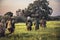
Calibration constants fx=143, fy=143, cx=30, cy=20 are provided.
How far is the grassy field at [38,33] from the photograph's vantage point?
65.9 inches

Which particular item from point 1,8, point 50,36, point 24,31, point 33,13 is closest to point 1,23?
point 1,8

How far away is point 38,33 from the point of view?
1710 millimetres

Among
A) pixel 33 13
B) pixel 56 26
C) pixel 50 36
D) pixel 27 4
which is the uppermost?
pixel 27 4

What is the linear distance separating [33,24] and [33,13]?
0.13 metres

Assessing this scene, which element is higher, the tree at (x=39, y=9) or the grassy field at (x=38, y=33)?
the tree at (x=39, y=9)

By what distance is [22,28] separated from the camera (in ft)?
5.54

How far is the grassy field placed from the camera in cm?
167

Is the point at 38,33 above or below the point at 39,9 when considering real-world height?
below

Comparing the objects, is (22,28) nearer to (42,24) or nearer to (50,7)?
(42,24)

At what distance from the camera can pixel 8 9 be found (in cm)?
171

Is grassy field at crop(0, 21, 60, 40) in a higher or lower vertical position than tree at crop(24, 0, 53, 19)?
lower

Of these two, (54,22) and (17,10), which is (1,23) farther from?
(54,22)

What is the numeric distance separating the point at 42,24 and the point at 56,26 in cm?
17

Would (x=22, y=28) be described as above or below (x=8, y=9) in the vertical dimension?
below
